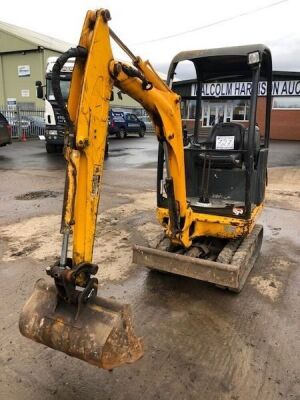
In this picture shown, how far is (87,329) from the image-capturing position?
2.52 meters

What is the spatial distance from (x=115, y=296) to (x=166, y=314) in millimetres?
663

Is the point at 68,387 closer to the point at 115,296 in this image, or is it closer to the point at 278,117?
the point at 115,296

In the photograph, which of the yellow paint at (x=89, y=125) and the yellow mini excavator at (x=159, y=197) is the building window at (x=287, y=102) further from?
the yellow paint at (x=89, y=125)

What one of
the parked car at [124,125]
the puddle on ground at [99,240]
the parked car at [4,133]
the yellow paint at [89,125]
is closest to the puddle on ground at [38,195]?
the puddle on ground at [99,240]

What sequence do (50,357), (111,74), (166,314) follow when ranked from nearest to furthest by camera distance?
(111,74), (50,357), (166,314)

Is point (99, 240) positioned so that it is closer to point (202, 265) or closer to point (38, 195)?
point (202, 265)

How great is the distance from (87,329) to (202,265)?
182cm

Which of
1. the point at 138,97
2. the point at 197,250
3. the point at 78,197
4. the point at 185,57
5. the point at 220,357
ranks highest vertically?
the point at 185,57

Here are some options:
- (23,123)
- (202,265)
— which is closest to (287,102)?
(23,123)

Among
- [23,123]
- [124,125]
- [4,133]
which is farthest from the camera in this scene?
[124,125]

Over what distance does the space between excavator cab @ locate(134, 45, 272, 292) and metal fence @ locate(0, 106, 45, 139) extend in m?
19.3

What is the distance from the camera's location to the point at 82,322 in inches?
101

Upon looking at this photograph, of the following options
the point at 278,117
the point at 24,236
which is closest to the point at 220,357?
the point at 24,236

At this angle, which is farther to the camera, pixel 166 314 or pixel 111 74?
pixel 166 314
